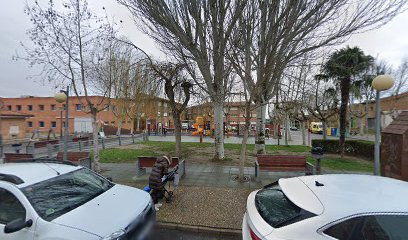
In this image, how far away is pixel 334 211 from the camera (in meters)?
2.05

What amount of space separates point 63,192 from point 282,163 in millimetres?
6653

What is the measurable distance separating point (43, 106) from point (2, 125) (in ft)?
57.7

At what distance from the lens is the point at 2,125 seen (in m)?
23.5

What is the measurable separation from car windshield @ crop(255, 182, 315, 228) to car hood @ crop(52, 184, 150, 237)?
6.12ft

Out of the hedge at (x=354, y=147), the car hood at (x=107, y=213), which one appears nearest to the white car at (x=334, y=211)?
the car hood at (x=107, y=213)

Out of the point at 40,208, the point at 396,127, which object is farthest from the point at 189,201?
the point at 396,127

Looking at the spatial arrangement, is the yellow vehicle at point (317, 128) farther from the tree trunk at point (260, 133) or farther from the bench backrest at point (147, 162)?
the bench backrest at point (147, 162)

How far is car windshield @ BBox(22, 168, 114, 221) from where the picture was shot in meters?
2.95

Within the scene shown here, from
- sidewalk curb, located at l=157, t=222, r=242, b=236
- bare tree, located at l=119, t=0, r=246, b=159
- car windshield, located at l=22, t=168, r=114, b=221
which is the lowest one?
sidewalk curb, located at l=157, t=222, r=242, b=236

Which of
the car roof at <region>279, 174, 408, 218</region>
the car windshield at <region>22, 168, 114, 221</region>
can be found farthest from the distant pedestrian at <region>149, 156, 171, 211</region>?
the car roof at <region>279, 174, 408, 218</region>

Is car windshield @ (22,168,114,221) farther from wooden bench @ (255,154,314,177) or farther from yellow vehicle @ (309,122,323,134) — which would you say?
yellow vehicle @ (309,122,323,134)

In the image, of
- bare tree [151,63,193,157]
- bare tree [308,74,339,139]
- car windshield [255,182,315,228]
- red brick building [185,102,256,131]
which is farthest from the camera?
red brick building [185,102,256,131]

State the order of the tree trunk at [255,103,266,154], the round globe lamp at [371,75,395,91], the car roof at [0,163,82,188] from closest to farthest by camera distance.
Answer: the car roof at [0,163,82,188] < the round globe lamp at [371,75,395,91] < the tree trunk at [255,103,266,154]

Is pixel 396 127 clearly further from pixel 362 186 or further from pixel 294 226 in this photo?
pixel 294 226
